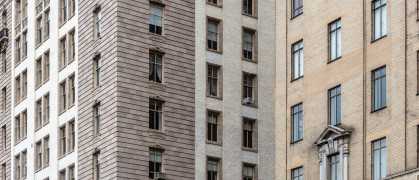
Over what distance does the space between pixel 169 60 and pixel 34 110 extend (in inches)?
701

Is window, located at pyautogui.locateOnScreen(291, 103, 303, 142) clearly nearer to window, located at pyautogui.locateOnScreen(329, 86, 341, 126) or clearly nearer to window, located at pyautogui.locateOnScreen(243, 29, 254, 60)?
window, located at pyautogui.locateOnScreen(329, 86, 341, 126)

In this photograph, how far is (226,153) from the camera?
77875mm

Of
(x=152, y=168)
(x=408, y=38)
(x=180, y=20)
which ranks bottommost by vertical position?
(x=152, y=168)

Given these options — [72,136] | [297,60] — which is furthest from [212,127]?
Result: [72,136]

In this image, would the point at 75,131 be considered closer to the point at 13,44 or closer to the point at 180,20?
the point at 180,20

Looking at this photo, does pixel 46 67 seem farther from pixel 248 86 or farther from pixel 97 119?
pixel 248 86

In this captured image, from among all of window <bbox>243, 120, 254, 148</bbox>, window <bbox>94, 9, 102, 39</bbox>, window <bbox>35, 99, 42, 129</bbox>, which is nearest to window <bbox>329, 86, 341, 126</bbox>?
window <bbox>243, 120, 254, 148</bbox>

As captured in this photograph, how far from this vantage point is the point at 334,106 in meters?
65.6

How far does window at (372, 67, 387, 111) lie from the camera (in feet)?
203

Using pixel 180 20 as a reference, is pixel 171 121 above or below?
below

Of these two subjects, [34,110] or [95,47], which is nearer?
[95,47]

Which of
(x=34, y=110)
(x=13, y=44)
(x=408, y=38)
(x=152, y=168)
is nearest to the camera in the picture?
(x=408, y=38)

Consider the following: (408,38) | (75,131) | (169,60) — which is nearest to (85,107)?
(75,131)

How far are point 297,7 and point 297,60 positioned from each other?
355 centimetres
